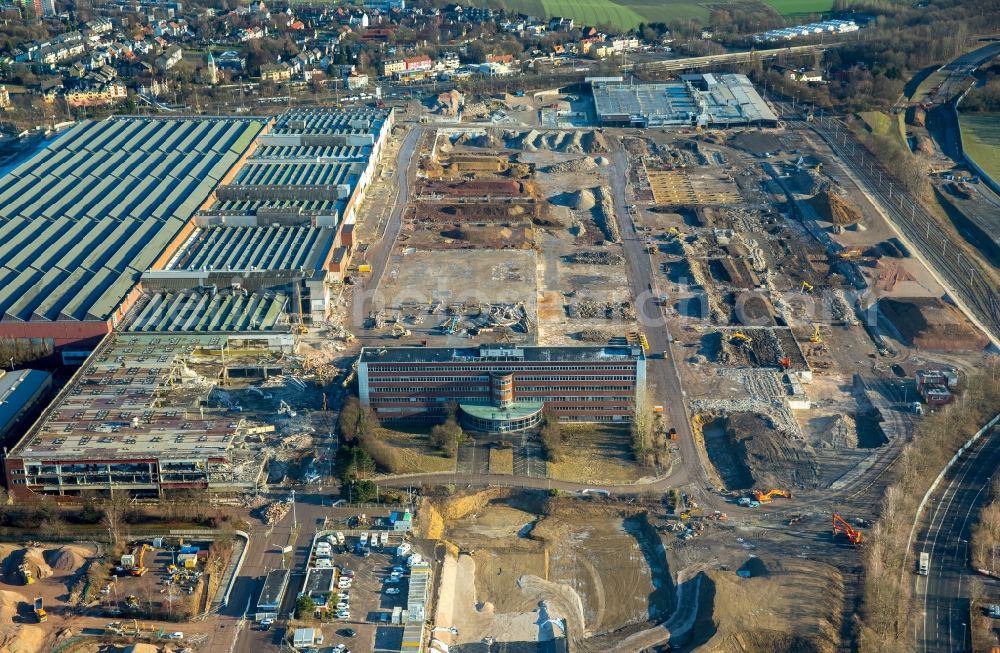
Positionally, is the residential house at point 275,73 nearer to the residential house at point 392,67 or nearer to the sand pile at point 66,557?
the residential house at point 392,67

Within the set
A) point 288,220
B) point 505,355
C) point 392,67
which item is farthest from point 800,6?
point 505,355

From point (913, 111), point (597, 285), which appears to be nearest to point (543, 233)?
point (597, 285)

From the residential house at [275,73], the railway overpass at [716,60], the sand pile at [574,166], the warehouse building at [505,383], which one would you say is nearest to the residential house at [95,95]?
the residential house at [275,73]

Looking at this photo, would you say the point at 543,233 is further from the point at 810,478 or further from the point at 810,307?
the point at 810,478

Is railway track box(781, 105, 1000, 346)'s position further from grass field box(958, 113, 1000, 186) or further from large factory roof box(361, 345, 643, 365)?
large factory roof box(361, 345, 643, 365)

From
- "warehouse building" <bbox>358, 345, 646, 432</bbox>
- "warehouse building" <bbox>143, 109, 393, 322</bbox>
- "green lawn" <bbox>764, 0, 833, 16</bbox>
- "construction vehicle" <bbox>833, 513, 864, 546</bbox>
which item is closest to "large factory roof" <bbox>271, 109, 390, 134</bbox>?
"warehouse building" <bbox>143, 109, 393, 322</bbox>
